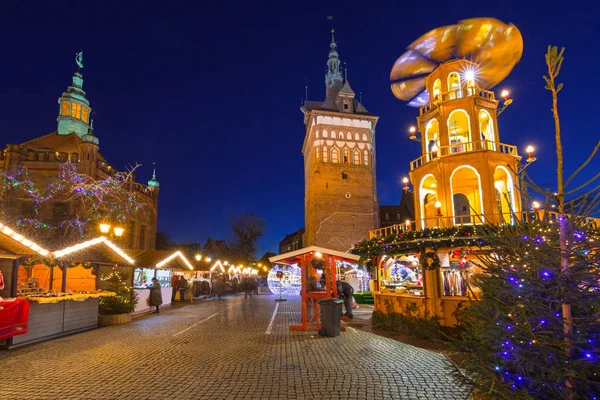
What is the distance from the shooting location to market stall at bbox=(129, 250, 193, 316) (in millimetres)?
18266

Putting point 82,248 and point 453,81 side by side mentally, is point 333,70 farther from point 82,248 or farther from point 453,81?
point 82,248

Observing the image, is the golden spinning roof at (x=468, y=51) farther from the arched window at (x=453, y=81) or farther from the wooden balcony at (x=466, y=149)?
the wooden balcony at (x=466, y=149)

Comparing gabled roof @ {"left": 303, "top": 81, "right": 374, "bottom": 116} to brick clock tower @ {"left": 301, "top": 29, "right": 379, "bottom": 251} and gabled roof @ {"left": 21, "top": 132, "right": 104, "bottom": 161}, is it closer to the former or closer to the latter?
brick clock tower @ {"left": 301, "top": 29, "right": 379, "bottom": 251}

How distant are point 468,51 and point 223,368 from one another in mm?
14658

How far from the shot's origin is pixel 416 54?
15750mm

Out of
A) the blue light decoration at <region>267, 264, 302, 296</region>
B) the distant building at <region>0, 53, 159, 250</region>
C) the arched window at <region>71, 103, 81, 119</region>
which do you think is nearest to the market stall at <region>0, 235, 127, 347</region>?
the distant building at <region>0, 53, 159, 250</region>

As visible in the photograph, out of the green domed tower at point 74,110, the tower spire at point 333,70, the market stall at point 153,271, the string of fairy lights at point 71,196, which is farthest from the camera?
the tower spire at point 333,70

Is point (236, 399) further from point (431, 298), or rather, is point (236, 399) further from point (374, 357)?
point (431, 298)

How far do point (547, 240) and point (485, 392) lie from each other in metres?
1.64

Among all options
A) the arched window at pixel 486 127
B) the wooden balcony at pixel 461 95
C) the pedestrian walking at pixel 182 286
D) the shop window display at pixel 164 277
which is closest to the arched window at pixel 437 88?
the wooden balcony at pixel 461 95

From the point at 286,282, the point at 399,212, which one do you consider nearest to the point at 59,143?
the point at 286,282

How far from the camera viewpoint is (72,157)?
32.1m

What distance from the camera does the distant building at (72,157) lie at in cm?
3045

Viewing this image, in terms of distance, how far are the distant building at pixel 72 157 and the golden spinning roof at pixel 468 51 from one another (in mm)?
22908
